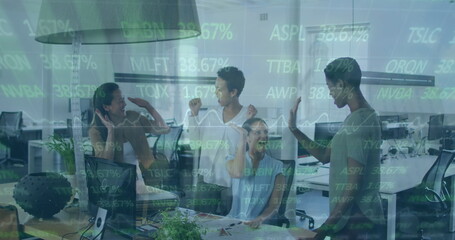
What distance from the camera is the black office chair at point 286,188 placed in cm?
246

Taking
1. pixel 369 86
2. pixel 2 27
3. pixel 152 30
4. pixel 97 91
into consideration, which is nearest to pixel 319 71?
pixel 369 86

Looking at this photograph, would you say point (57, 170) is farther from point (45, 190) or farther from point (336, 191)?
point (336, 191)

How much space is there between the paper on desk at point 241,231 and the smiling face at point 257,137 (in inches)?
14.5

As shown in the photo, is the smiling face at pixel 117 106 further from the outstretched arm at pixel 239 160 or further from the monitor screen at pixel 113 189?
the outstretched arm at pixel 239 160

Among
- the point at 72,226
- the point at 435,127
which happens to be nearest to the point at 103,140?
the point at 72,226

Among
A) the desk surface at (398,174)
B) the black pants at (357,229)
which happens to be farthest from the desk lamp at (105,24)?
the black pants at (357,229)

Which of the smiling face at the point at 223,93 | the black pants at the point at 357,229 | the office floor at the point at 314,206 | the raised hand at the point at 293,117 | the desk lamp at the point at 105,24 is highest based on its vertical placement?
the desk lamp at the point at 105,24

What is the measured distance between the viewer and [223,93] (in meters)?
2.39

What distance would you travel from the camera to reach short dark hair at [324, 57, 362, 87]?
96.9 inches

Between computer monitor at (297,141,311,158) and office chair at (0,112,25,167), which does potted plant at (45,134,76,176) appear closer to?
office chair at (0,112,25,167)

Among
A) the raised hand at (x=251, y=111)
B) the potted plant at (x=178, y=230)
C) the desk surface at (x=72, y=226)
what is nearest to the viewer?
the potted plant at (x=178, y=230)

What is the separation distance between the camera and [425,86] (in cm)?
266

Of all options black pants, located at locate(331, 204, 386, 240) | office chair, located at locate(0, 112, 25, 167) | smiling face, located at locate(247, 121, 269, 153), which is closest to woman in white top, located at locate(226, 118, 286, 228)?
smiling face, located at locate(247, 121, 269, 153)

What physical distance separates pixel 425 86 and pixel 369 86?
1.21 feet
